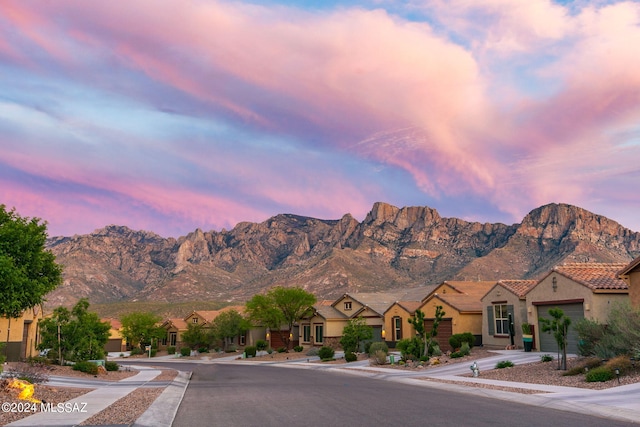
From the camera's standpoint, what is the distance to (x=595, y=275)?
3319 cm

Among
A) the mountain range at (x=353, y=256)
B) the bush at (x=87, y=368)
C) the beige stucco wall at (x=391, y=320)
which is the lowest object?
the bush at (x=87, y=368)

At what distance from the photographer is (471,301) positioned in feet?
154

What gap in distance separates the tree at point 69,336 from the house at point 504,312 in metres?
27.2

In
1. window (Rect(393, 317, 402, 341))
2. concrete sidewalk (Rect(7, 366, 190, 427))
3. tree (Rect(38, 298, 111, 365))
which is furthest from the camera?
window (Rect(393, 317, 402, 341))

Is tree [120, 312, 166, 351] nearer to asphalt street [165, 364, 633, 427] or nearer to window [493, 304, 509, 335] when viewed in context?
window [493, 304, 509, 335]

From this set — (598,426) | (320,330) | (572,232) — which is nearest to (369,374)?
(598,426)

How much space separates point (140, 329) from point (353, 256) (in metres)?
81.1

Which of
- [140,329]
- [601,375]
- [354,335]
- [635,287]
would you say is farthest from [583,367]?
[140,329]

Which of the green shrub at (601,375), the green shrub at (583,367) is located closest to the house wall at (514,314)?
the green shrub at (583,367)

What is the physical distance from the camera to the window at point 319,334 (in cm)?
6133

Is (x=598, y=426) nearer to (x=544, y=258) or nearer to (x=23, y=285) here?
(x=23, y=285)

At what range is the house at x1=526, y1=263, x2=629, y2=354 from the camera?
100ft

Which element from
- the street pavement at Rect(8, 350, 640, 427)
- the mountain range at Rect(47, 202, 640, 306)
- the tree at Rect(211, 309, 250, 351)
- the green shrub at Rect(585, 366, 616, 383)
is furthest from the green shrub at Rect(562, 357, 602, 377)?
the mountain range at Rect(47, 202, 640, 306)

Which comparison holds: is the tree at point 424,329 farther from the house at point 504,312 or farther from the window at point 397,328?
the window at point 397,328
